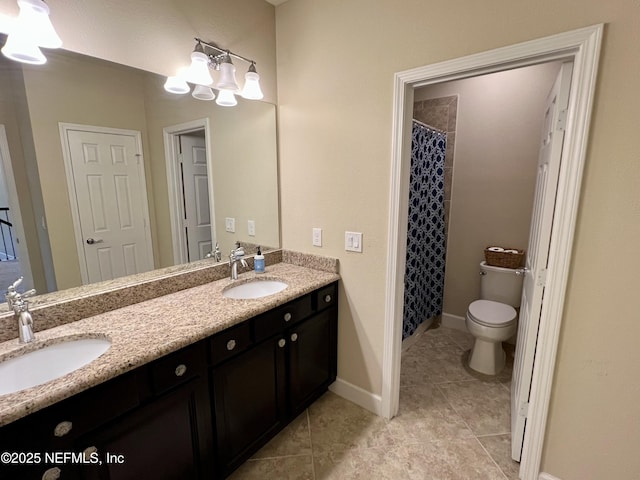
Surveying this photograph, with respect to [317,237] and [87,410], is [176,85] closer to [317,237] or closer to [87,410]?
Answer: [317,237]

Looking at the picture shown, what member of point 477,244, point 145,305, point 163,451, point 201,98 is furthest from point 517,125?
point 163,451

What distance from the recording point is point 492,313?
2469 millimetres

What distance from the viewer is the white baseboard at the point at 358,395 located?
2.04 metres

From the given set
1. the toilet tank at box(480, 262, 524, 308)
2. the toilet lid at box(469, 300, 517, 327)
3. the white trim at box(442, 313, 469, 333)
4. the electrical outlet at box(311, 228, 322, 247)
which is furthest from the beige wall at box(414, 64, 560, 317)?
the electrical outlet at box(311, 228, 322, 247)

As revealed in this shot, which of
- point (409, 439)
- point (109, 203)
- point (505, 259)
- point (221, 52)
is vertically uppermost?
point (221, 52)

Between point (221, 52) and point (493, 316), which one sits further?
point (493, 316)

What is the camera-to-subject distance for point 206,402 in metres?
1.36

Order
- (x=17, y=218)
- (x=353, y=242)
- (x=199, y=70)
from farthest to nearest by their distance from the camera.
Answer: (x=353, y=242) → (x=199, y=70) → (x=17, y=218)

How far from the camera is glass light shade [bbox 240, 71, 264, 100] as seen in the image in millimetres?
1856

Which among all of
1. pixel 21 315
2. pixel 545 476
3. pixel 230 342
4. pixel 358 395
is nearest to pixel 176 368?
pixel 230 342

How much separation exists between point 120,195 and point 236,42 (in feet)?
3.70

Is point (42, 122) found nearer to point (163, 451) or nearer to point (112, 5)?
point (112, 5)

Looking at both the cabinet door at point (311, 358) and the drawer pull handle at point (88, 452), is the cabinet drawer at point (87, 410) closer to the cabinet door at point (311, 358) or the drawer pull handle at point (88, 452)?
the drawer pull handle at point (88, 452)

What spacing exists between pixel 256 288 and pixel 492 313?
184 centimetres
